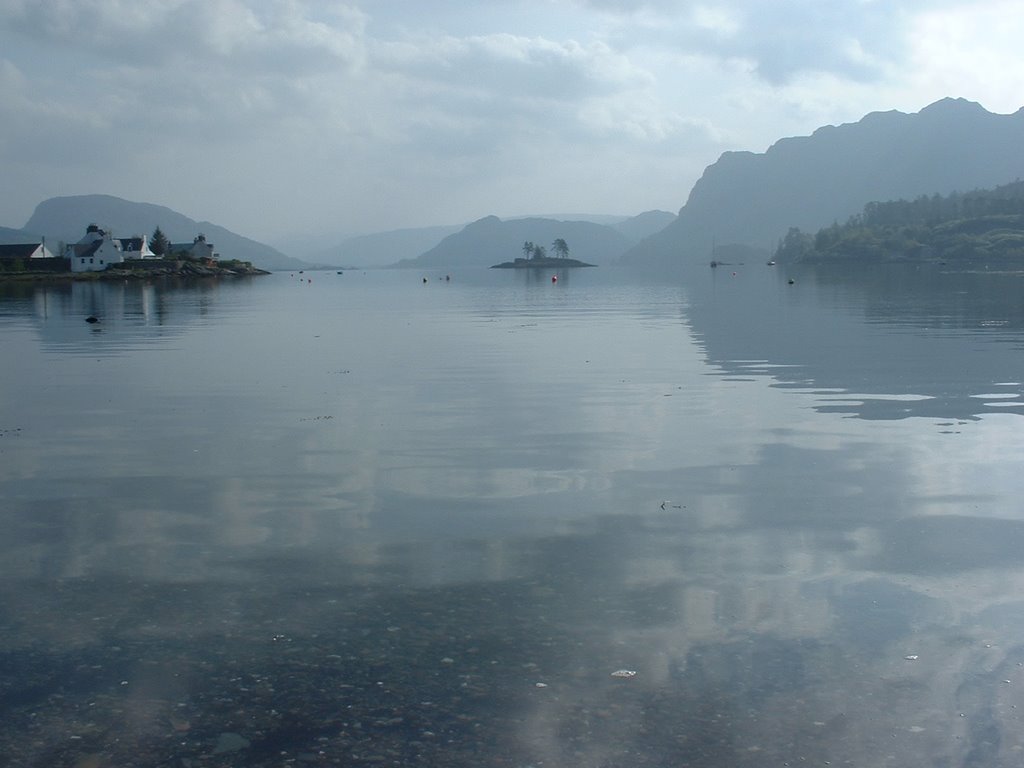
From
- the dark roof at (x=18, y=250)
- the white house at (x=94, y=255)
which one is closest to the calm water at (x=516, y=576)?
the white house at (x=94, y=255)

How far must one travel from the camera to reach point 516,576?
1205 cm

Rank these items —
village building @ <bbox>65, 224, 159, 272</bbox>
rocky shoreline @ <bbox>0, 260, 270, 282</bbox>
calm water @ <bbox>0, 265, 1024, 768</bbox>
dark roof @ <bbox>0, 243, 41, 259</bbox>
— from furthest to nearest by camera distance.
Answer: dark roof @ <bbox>0, 243, 41, 259</bbox>, village building @ <bbox>65, 224, 159, 272</bbox>, rocky shoreline @ <bbox>0, 260, 270, 282</bbox>, calm water @ <bbox>0, 265, 1024, 768</bbox>

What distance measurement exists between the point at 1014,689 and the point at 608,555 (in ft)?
17.2

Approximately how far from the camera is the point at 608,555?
12.9 m

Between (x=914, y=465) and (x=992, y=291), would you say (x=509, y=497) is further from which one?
(x=992, y=291)

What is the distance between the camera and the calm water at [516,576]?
27.3ft

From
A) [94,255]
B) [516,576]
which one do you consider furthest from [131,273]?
[516,576]

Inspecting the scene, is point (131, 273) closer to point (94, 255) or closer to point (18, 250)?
point (94, 255)

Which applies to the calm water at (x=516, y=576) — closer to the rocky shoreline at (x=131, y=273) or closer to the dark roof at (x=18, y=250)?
the rocky shoreline at (x=131, y=273)

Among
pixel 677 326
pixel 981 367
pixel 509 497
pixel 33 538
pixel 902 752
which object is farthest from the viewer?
pixel 677 326

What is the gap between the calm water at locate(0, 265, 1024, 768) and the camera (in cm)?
833

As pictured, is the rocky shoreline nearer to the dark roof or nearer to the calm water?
the dark roof

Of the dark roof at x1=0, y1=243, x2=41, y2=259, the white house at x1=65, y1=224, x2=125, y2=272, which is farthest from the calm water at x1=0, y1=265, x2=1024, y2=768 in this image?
the dark roof at x1=0, y1=243, x2=41, y2=259

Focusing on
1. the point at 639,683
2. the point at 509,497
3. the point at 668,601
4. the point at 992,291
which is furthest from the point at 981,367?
the point at 992,291
